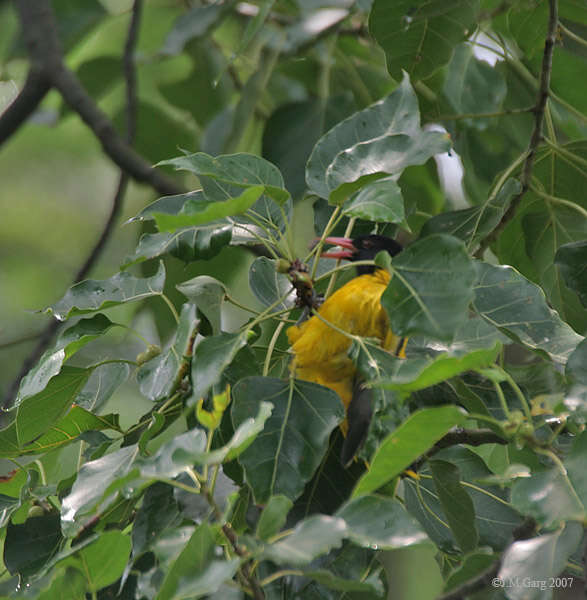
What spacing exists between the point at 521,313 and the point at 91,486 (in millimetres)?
783

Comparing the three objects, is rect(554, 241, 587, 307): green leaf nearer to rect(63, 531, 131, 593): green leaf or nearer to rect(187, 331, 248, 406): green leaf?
rect(187, 331, 248, 406): green leaf

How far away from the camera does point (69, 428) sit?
1.60 m

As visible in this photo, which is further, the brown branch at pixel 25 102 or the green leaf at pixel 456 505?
the brown branch at pixel 25 102

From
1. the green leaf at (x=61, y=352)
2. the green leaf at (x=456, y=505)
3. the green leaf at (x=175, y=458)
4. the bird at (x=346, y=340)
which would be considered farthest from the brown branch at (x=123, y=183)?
the green leaf at (x=175, y=458)

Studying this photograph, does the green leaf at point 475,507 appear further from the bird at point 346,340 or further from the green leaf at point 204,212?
the green leaf at point 204,212

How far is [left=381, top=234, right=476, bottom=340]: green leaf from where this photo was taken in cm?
117

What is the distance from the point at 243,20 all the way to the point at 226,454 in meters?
2.88

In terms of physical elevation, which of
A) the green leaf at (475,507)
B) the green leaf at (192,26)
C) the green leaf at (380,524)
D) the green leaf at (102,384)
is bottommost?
the green leaf at (475,507)

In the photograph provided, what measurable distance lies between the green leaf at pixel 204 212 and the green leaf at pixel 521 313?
19.6 inches

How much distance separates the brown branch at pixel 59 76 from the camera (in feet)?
9.85

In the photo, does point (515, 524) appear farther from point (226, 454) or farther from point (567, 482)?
point (226, 454)

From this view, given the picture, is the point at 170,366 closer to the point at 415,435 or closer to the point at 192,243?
the point at 192,243

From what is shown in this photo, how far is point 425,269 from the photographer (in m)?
1.24

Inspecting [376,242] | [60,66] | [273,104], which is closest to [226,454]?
[376,242]
